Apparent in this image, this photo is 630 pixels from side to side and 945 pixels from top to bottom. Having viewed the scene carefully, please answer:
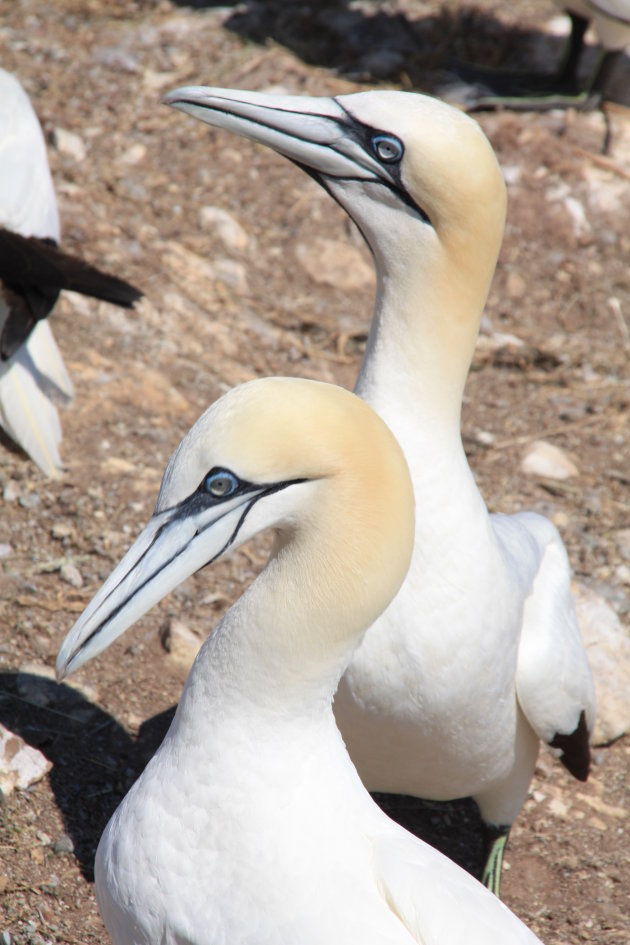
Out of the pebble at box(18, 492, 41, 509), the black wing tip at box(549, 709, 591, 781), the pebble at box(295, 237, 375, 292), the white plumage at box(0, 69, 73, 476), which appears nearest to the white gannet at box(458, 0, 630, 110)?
the pebble at box(295, 237, 375, 292)

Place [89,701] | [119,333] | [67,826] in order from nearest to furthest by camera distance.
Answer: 1. [67,826]
2. [89,701]
3. [119,333]

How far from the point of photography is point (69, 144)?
555 cm

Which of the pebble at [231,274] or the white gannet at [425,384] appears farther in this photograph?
the pebble at [231,274]

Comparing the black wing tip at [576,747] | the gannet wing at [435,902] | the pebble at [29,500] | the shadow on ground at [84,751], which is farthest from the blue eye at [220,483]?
the pebble at [29,500]

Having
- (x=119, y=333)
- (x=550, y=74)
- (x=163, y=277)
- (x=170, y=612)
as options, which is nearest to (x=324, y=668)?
(x=170, y=612)

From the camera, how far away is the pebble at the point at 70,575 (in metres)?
3.72

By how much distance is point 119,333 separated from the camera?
15.5 ft

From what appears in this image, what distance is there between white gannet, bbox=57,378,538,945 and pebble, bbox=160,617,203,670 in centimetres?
135

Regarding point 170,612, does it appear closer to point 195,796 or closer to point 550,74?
point 195,796

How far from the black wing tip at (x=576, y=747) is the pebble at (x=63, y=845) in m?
1.31

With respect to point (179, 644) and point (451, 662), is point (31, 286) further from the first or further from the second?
point (451, 662)

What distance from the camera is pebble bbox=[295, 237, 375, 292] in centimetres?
550

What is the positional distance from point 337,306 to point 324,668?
3.48 metres

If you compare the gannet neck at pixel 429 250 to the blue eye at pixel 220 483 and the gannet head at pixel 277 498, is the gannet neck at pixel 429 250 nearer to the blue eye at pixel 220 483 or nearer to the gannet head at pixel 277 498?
the gannet head at pixel 277 498
